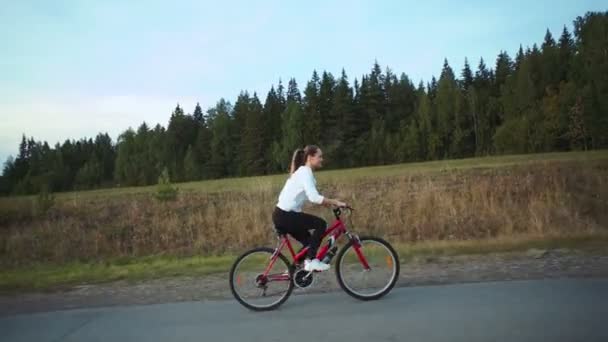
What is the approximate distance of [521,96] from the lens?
256 ft

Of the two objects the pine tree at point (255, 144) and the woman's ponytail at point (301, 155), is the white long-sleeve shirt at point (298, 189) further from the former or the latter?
the pine tree at point (255, 144)

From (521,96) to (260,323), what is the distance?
8106cm

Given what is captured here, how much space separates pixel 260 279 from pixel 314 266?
0.72 m

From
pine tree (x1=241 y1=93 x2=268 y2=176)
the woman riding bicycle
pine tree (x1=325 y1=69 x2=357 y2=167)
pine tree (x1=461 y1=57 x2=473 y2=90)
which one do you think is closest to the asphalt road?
the woman riding bicycle

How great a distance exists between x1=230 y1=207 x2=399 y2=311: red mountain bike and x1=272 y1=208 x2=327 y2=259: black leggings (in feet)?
0.26

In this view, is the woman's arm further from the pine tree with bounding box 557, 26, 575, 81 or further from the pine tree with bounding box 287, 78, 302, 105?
the pine tree with bounding box 287, 78, 302, 105

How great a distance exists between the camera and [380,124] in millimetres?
93750

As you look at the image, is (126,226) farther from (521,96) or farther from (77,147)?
(77,147)

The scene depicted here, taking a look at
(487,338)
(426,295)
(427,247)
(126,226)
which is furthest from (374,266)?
(126,226)

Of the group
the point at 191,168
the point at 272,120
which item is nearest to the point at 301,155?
the point at 191,168

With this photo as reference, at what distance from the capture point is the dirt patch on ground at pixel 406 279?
739cm

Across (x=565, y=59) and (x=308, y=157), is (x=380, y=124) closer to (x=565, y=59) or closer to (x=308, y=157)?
(x=565, y=59)

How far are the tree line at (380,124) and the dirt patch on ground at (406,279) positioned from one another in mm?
63327

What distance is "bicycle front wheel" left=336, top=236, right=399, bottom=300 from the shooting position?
653cm
